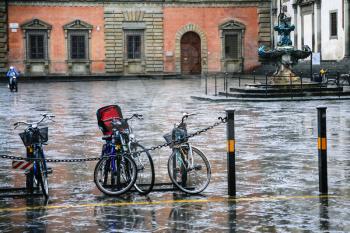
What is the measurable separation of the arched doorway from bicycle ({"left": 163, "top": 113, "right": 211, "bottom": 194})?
45181mm

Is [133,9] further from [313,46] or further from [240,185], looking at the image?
[240,185]

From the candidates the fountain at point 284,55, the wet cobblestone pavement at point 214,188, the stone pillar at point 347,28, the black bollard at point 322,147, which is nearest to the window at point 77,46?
the stone pillar at point 347,28

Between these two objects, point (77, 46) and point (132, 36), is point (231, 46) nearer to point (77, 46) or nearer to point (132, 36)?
point (132, 36)

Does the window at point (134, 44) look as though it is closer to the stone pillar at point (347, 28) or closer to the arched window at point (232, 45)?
the arched window at point (232, 45)

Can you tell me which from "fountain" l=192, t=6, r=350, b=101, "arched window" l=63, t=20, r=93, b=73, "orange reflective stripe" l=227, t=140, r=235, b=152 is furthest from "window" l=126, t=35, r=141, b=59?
"orange reflective stripe" l=227, t=140, r=235, b=152

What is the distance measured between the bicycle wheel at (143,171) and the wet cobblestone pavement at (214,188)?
15 centimetres

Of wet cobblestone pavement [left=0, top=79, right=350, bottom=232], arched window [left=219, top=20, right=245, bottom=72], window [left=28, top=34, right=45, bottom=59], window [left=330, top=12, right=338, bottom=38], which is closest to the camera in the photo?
wet cobblestone pavement [left=0, top=79, right=350, bottom=232]

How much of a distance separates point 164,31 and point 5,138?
123 feet

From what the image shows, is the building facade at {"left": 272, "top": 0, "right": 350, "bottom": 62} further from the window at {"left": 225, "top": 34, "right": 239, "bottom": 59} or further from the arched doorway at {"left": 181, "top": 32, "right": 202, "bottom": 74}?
the arched doorway at {"left": 181, "top": 32, "right": 202, "bottom": 74}

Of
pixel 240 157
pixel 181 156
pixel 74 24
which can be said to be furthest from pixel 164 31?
pixel 181 156

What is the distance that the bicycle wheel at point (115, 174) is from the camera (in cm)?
1035

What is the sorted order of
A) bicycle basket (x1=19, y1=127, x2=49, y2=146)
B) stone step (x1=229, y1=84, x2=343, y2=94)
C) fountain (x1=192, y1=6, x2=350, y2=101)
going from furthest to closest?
stone step (x1=229, y1=84, x2=343, y2=94), fountain (x1=192, y1=6, x2=350, y2=101), bicycle basket (x1=19, y1=127, x2=49, y2=146)

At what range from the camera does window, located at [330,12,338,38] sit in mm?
44906

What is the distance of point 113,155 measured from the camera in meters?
10.4
